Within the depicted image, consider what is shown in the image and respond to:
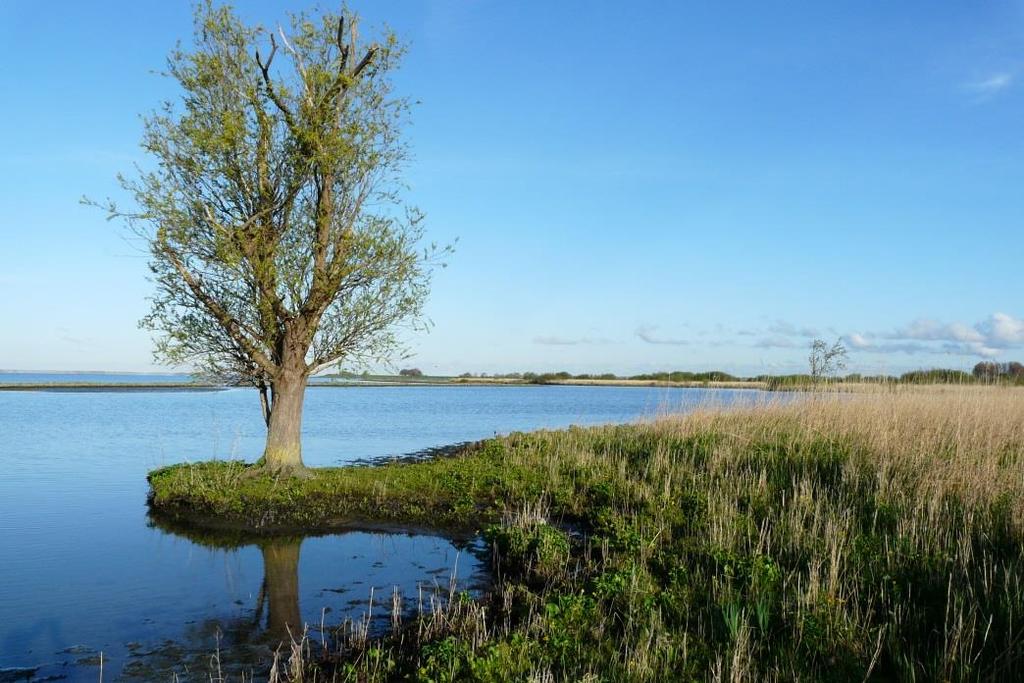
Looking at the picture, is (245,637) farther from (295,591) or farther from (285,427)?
(285,427)

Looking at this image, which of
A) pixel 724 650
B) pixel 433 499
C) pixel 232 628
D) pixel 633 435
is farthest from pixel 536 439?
pixel 724 650

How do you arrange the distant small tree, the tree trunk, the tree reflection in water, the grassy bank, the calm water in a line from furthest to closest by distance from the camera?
the distant small tree
the tree trunk
the calm water
the tree reflection in water
the grassy bank

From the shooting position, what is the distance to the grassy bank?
739cm

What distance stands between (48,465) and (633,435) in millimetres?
21446

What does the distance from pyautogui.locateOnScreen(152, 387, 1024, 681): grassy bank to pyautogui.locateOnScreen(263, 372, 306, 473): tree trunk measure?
93cm

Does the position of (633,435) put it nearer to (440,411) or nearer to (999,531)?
(999,531)

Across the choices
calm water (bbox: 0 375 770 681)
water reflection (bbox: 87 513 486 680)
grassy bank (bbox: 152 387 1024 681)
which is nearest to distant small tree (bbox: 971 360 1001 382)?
grassy bank (bbox: 152 387 1024 681)

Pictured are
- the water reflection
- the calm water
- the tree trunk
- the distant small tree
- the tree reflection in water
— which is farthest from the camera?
the distant small tree

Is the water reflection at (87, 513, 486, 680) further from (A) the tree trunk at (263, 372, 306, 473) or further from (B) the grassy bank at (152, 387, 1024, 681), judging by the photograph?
(A) the tree trunk at (263, 372, 306, 473)

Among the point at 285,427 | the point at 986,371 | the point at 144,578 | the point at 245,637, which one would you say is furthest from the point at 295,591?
the point at 986,371

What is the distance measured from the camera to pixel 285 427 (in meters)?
Answer: 18.9

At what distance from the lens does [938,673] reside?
6.69 m

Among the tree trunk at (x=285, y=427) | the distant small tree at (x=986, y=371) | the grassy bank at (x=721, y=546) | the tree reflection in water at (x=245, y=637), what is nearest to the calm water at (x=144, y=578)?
the tree reflection in water at (x=245, y=637)

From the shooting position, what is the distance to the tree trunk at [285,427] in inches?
739
